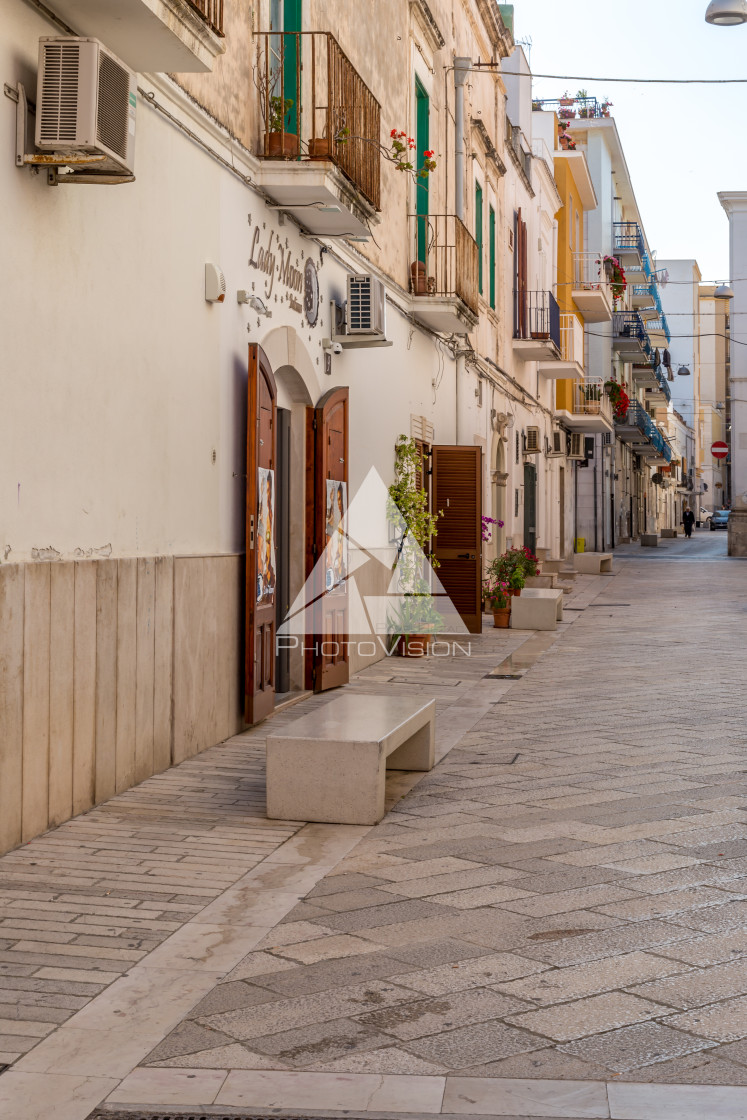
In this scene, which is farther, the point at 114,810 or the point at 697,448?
the point at 697,448

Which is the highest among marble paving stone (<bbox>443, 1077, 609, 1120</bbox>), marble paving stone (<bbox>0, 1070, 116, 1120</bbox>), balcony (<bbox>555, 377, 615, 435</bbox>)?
balcony (<bbox>555, 377, 615, 435</bbox>)

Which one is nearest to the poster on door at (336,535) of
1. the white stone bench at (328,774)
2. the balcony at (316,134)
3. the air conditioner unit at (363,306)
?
the air conditioner unit at (363,306)

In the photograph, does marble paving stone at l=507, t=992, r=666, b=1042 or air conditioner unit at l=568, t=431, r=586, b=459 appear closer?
marble paving stone at l=507, t=992, r=666, b=1042

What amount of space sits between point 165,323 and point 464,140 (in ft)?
36.4

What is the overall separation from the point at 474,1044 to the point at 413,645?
9.86 metres

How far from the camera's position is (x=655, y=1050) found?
335cm

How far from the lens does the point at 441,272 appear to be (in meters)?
15.2

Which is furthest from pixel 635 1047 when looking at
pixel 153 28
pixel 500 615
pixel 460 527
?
pixel 500 615

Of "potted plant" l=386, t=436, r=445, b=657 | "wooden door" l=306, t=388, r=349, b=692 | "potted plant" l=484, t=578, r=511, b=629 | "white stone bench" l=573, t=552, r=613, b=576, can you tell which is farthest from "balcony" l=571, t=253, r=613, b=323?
"wooden door" l=306, t=388, r=349, b=692

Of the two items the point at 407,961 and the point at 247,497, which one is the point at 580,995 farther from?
the point at 247,497

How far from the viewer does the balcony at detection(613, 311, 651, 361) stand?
4422 cm

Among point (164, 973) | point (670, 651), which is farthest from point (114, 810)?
point (670, 651)

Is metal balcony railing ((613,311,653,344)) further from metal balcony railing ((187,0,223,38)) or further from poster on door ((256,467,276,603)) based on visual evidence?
metal balcony railing ((187,0,223,38))

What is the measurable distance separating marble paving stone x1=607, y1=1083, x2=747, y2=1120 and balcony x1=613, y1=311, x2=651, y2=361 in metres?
42.2
